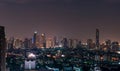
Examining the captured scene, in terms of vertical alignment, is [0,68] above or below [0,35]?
below

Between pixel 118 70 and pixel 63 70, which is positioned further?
pixel 118 70

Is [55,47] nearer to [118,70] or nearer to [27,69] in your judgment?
[118,70]

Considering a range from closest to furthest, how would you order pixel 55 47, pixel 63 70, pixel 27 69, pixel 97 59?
pixel 27 69
pixel 63 70
pixel 97 59
pixel 55 47

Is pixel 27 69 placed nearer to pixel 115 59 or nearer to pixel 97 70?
pixel 97 70

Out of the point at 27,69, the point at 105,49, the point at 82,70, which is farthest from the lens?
the point at 105,49

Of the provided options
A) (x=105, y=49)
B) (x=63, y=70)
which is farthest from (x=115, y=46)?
(x=63, y=70)

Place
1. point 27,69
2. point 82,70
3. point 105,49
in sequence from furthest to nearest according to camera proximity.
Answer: point 105,49 < point 82,70 < point 27,69

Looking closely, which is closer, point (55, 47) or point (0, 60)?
point (0, 60)

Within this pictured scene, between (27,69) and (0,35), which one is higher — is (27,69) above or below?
below

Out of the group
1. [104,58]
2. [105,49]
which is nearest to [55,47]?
[105,49]
